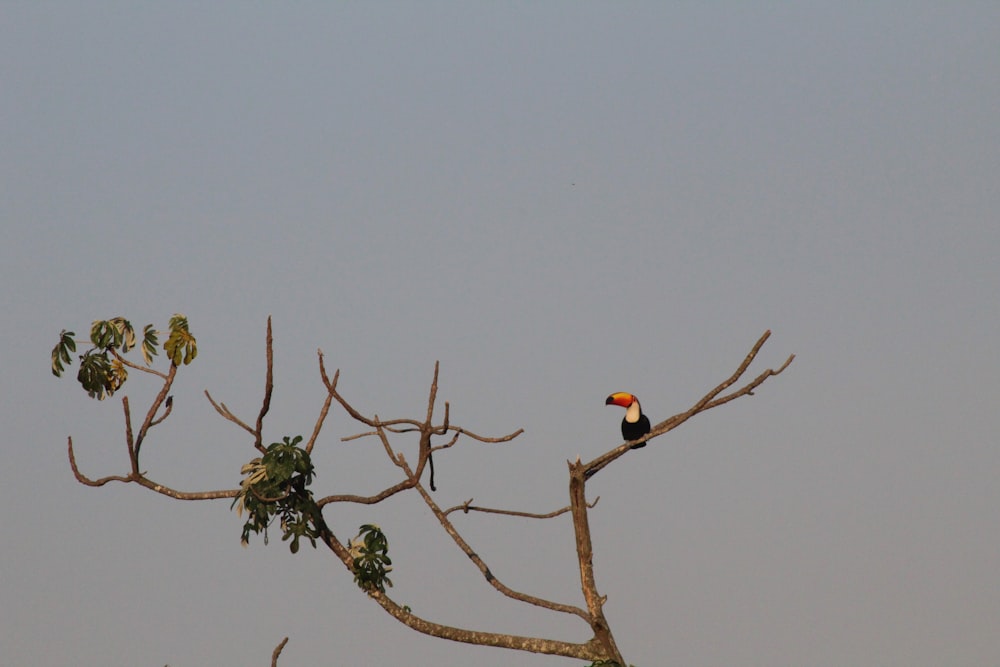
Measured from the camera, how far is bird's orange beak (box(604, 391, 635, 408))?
15055 mm

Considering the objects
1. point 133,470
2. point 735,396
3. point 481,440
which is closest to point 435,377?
point 481,440

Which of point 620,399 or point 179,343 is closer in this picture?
point 179,343

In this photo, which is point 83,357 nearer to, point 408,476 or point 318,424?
point 318,424

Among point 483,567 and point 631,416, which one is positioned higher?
point 631,416

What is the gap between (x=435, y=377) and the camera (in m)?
11.6

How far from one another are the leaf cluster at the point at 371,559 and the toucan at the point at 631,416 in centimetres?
360

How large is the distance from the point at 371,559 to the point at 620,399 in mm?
3952

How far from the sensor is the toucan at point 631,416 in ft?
49.6

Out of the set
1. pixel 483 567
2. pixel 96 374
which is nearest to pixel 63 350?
pixel 96 374

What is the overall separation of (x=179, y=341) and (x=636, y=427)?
5.60m

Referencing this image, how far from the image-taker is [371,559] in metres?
12.5

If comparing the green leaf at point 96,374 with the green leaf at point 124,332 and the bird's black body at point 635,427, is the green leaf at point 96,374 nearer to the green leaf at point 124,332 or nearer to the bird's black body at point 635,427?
the green leaf at point 124,332

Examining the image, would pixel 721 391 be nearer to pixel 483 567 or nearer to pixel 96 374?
pixel 483 567

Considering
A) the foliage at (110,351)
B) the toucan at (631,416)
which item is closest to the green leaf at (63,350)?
the foliage at (110,351)
